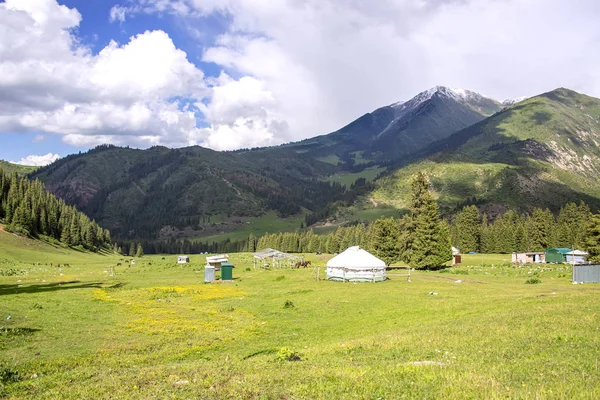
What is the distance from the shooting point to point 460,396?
30.3 ft

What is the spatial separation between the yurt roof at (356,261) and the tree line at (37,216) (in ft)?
324

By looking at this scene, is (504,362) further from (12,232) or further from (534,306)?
(12,232)

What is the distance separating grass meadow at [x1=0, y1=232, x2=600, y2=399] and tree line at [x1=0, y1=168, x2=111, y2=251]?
3742 inches

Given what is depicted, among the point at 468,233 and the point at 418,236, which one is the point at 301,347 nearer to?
the point at 418,236

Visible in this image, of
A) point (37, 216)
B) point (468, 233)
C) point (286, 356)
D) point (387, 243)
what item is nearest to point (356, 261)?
point (387, 243)

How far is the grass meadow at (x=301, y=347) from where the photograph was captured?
34.6ft

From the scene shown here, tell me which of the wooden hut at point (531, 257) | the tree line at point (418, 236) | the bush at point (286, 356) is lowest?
the bush at point (286, 356)

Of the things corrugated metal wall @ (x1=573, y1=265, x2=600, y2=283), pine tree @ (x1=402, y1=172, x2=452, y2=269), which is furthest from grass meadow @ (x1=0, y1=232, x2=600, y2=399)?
pine tree @ (x1=402, y1=172, x2=452, y2=269)

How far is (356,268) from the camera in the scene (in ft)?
179

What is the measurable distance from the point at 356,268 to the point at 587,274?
27.0 metres

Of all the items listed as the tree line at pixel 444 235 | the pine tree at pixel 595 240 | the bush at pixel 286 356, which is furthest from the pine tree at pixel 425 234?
the bush at pixel 286 356

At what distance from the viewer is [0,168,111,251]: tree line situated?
11462cm

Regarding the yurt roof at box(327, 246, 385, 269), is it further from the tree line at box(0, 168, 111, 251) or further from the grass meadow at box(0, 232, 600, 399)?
the tree line at box(0, 168, 111, 251)

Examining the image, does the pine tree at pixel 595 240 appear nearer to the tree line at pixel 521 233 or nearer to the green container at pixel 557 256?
the green container at pixel 557 256
